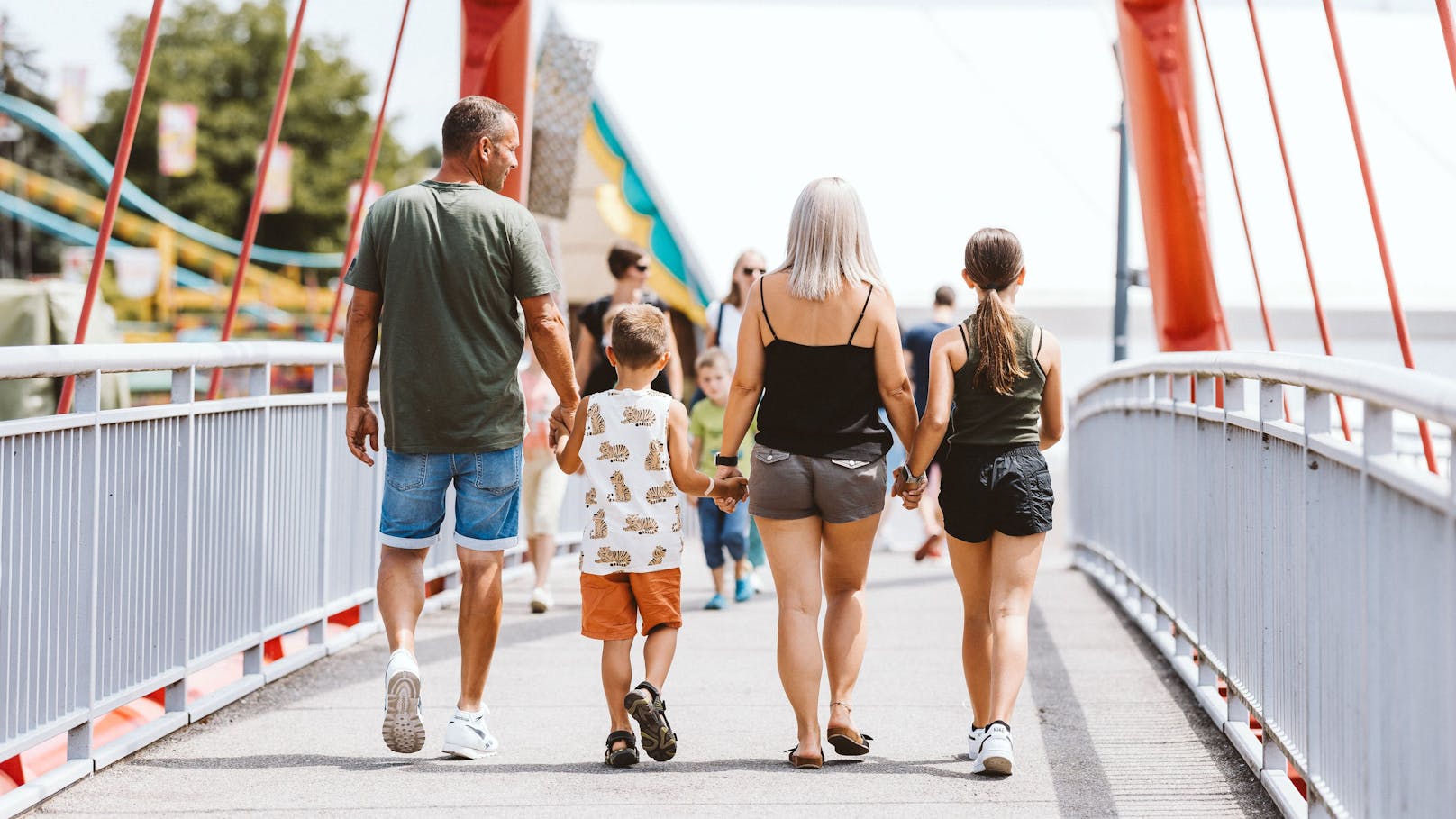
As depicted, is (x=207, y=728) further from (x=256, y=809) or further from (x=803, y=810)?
(x=803, y=810)

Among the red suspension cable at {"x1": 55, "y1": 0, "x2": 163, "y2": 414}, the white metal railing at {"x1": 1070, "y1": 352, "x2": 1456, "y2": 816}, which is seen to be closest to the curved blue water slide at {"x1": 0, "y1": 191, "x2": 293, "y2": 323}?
the red suspension cable at {"x1": 55, "y1": 0, "x2": 163, "y2": 414}

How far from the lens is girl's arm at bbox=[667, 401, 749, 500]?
4969 mm

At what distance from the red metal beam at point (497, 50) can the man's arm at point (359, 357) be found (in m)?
4.12

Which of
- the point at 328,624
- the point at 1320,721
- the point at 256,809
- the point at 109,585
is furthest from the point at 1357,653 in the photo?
the point at 328,624

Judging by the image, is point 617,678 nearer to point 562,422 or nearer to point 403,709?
point 403,709

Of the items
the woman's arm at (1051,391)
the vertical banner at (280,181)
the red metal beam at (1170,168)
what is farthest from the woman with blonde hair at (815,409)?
the vertical banner at (280,181)

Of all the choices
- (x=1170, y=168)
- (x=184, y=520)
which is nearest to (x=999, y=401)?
(x=184, y=520)

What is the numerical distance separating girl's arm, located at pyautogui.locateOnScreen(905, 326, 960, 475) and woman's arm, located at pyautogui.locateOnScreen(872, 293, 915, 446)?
0.07 meters

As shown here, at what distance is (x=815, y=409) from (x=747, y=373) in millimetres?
224

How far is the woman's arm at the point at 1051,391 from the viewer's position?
4.99 m

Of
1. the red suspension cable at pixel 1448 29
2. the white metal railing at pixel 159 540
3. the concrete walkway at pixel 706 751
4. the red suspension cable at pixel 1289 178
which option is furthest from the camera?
the red suspension cable at pixel 1289 178

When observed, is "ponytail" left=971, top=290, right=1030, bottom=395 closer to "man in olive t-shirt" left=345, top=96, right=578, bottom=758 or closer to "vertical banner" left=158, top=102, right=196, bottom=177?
"man in olive t-shirt" left=345, top=96, right=578, bottom=758

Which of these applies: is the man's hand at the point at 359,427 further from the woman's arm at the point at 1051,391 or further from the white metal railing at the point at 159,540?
the woman's arm at the point at 1051,391

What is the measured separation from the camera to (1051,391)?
5.02m
